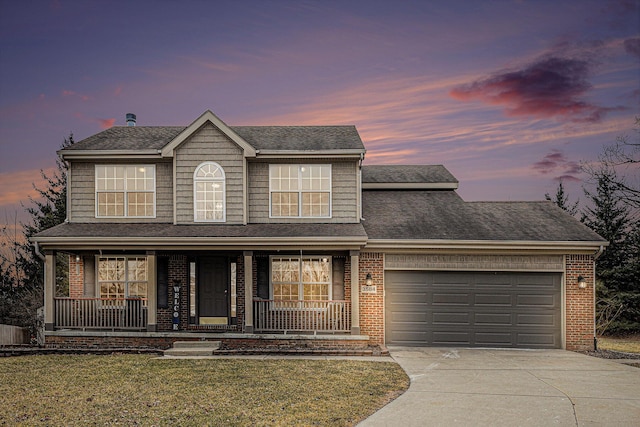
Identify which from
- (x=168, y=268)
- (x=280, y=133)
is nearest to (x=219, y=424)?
(x=168, y=268)

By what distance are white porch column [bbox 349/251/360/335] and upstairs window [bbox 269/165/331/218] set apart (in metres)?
1.99

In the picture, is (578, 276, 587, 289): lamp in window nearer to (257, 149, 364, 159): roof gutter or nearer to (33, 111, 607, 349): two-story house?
(33, 111, 607, 349): two-story house

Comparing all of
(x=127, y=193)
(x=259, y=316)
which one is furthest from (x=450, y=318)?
(x=127, y=193)

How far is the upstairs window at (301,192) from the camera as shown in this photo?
14367 millimetres

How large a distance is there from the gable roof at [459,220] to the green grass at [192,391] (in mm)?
4585

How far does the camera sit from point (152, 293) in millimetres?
13117

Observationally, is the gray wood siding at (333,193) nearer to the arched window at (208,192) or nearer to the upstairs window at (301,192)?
the upstairs window at (301,192)

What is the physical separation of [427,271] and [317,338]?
12.8ft

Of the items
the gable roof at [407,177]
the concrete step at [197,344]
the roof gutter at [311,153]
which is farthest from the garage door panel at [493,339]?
the concrete step at [197,344]

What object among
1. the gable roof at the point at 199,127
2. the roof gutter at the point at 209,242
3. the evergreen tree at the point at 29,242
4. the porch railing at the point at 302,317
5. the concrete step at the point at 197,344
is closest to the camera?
the concrete step at the point at 197,344

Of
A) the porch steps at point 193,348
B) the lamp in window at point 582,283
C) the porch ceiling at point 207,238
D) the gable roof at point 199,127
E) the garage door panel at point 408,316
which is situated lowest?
the porch steps at point 193,348

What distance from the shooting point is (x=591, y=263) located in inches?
532

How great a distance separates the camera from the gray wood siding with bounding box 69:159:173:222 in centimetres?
1442

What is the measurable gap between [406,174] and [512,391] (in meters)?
10.6
